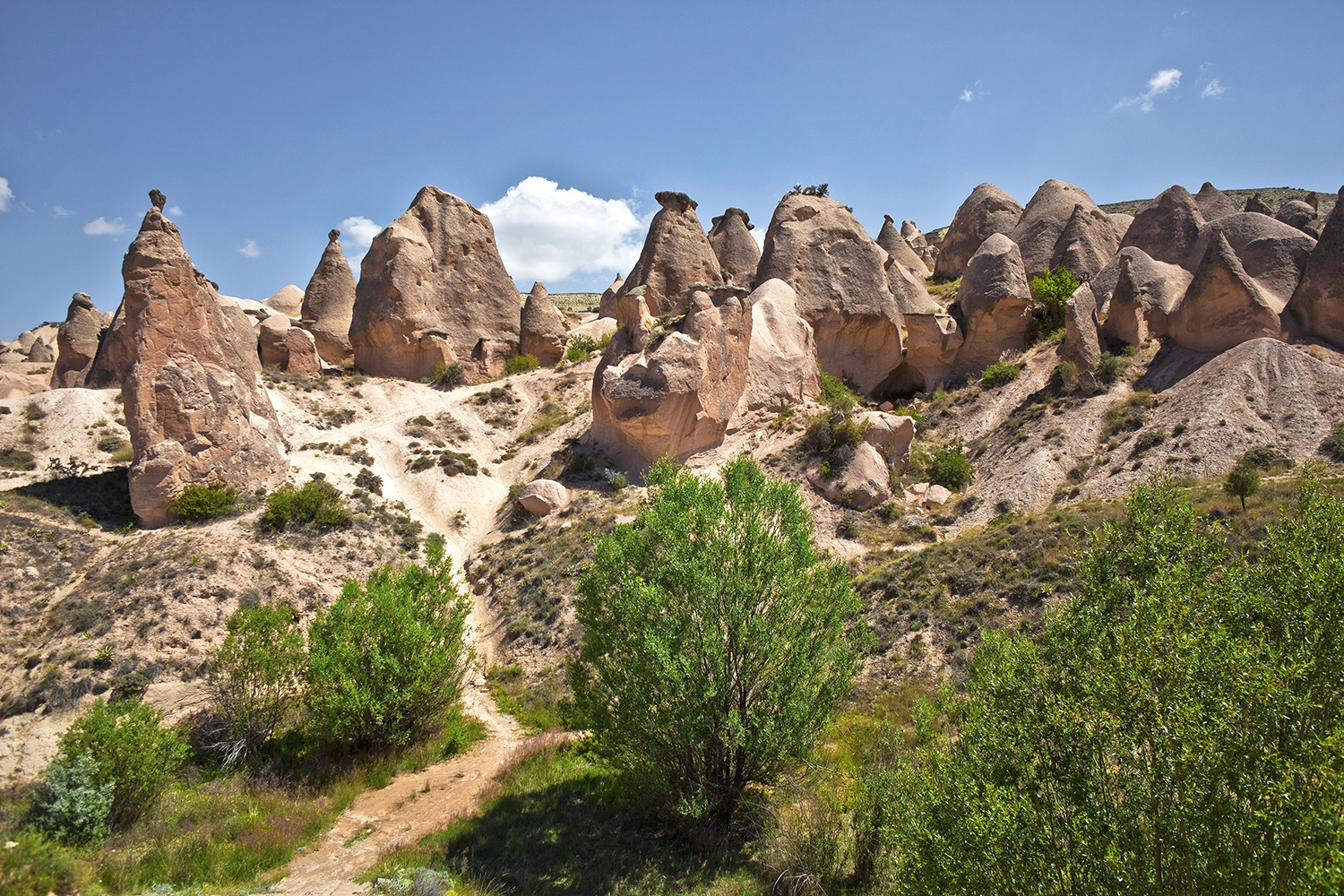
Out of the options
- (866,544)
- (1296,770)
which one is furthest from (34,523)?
(1296,770)

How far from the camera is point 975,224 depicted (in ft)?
138

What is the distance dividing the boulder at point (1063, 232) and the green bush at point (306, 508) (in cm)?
3108

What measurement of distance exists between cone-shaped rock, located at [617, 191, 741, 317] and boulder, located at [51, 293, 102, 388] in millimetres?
25650

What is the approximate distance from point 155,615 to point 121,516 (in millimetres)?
5080

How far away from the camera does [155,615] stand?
52.3 feet

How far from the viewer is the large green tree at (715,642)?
980 cm

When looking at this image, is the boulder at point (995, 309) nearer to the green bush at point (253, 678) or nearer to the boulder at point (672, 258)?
the boulder at point (672, 258)

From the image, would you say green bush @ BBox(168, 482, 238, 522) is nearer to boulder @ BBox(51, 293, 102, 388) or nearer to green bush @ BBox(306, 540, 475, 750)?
green bush @ BBox(306, 540, 475, 750)

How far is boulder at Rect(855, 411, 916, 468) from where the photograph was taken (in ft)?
79.1

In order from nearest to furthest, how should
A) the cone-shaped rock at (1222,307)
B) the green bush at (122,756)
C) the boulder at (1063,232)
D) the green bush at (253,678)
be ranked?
1. the green bush at (122,756)
2. the green bush at (253,678)
3. the cone-shaped rock at (1222,307)
4. the boulder at (1063,232)

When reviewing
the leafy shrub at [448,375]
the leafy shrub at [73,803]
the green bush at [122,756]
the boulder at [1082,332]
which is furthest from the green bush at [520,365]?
the leafy shrub at [73,803]

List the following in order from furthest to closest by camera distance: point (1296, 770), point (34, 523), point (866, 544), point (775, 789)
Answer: point (866, 544) < point (34, 523) < point (775, 789) < point (1296, 770)

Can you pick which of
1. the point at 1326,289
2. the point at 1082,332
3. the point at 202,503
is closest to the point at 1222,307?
the point at 1326,289

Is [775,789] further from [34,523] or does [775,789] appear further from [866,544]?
[34,523]
